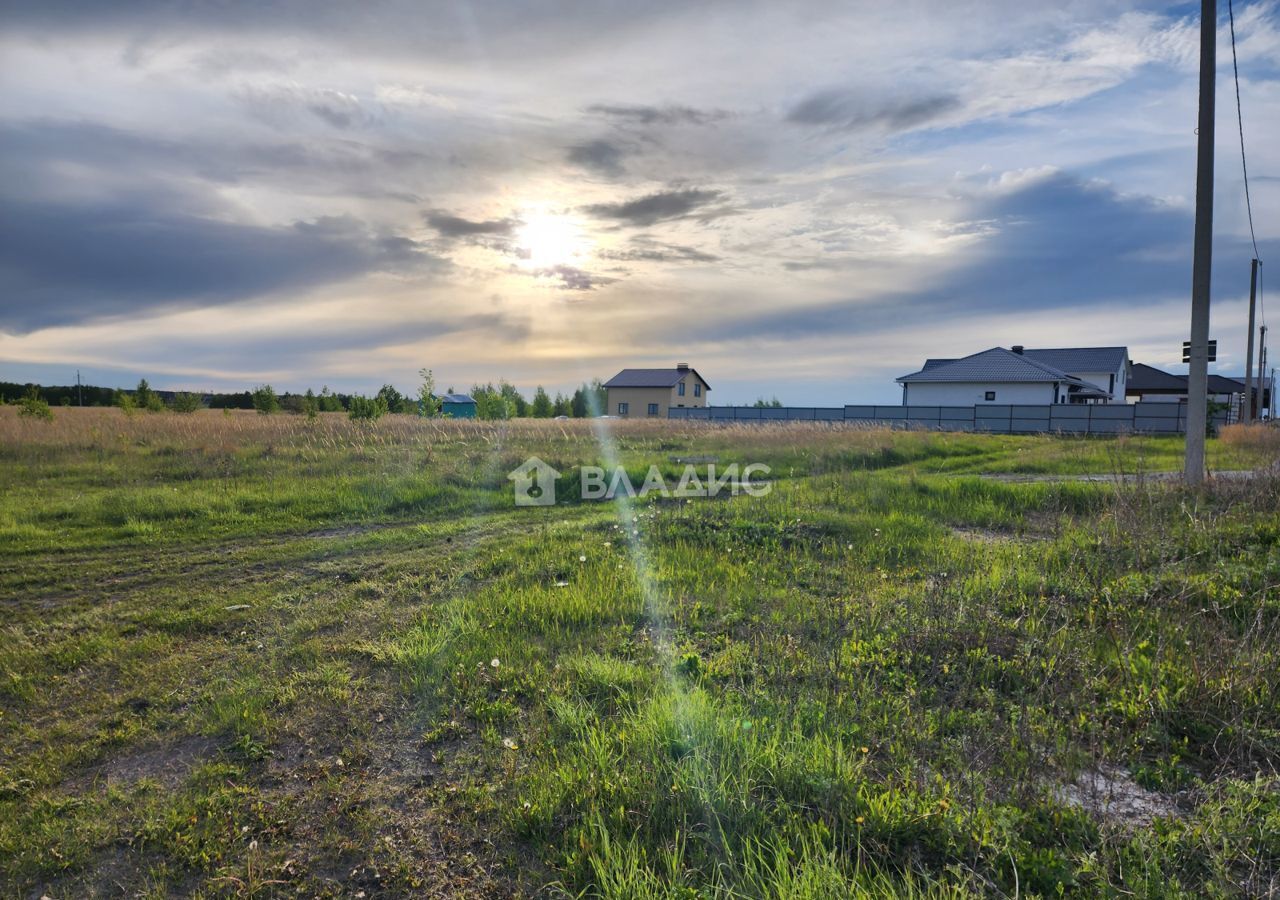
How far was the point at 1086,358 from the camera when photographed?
48.9 metres

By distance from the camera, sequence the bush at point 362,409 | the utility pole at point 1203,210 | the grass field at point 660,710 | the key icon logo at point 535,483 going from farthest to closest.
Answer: the bush at point 362,409
the key icon logo at point 535,483
the utility pole at point 1203,210
the grass field at point 660,710

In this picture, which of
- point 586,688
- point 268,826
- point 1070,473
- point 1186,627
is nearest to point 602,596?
point 586,688

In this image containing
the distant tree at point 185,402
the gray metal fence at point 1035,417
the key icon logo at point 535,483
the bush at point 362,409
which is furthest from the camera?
the distant tree at point 185,402

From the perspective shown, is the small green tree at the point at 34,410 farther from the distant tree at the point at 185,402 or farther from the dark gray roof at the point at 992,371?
the dark gray roof at the point at 992,371

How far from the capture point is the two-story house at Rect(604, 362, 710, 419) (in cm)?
5931

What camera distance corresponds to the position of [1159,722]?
3.16 m

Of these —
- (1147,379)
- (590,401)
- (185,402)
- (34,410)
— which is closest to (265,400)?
(185,402)

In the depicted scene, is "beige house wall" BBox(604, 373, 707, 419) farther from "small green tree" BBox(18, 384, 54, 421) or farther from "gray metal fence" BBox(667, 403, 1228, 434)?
"small green tree" BBox(18, 384, 54, 421)

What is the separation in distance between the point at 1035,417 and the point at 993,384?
7498 millimetres

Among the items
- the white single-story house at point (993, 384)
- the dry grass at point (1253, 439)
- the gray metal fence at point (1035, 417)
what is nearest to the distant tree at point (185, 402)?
the gray metal fence at point (1035, 417)

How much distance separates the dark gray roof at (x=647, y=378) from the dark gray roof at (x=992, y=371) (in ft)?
71.9

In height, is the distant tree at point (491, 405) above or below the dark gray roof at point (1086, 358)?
below

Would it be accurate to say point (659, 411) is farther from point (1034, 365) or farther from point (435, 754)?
point (435, 754)

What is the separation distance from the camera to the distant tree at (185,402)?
3153 centimetres
